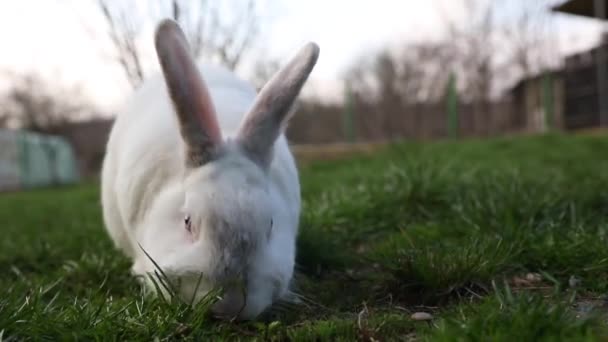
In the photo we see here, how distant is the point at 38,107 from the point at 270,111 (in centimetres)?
2563

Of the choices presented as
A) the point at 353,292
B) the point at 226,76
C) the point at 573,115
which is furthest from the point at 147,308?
the point at 573,115

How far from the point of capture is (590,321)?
1503mm

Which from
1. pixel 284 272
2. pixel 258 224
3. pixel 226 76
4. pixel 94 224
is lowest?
pixel 94 224

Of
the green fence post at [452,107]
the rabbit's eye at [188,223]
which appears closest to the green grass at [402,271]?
the rabbit's eye at [188,223]

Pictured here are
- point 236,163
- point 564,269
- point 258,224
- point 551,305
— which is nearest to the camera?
point 551,305

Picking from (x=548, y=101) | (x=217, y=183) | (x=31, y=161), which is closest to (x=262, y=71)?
(x=217, y=183)

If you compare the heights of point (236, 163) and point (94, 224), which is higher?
point (236, 163)

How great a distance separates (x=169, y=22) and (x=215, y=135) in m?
0.41

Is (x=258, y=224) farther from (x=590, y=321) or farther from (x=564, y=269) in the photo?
(x=564, y=269)

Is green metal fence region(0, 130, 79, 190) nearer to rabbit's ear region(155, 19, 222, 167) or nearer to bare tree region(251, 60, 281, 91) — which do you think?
bare tree region(251, 60, 281, 91)

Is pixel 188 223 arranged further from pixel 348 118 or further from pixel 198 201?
pixel 348 118

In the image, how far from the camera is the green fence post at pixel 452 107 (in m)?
15.1

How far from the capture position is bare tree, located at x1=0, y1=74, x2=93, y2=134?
23.4 m

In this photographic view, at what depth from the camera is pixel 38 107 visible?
991 inches
